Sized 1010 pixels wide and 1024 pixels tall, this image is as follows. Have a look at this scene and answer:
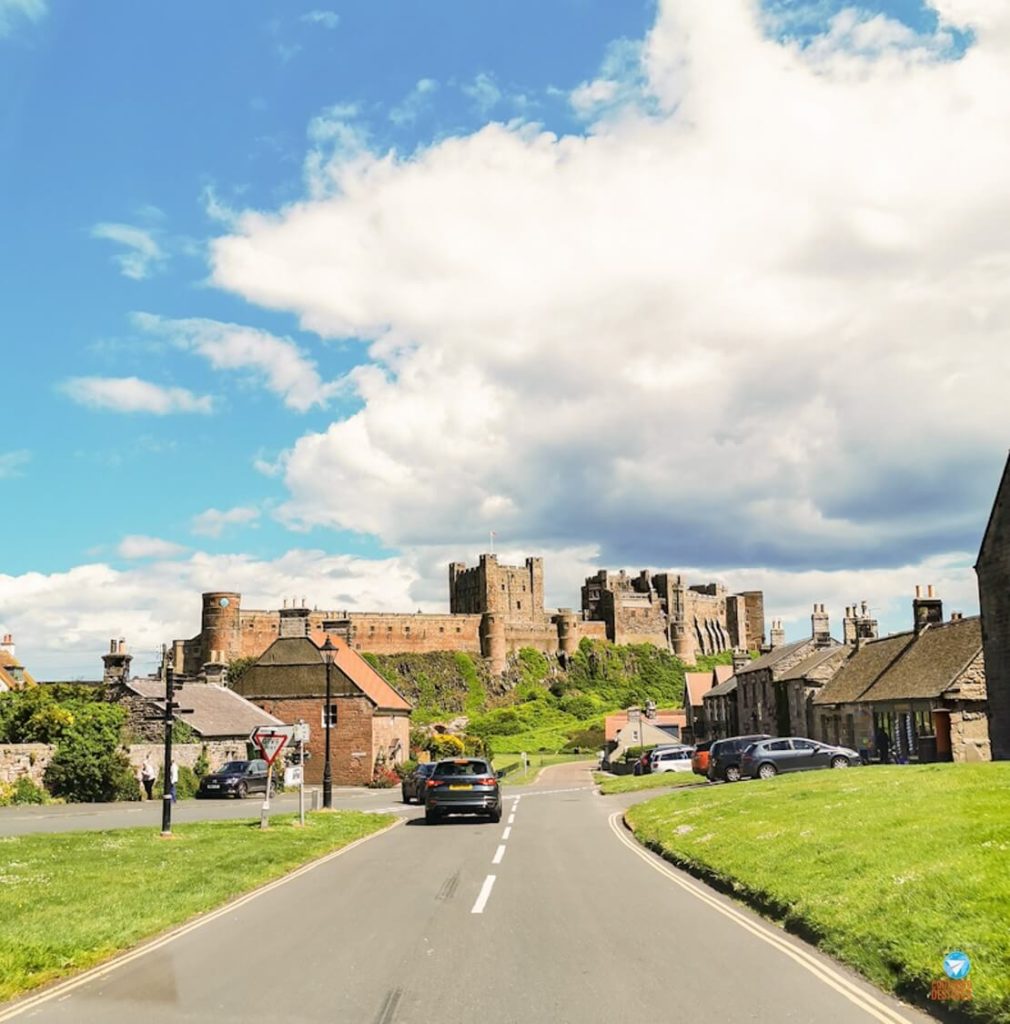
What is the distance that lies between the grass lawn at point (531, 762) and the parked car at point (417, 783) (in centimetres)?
1640

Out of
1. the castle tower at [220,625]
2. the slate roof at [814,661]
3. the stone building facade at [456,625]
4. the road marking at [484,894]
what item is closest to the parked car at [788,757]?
the slate roof at [814,661]

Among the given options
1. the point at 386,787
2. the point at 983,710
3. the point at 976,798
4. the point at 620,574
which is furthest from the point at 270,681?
the point at 620,574

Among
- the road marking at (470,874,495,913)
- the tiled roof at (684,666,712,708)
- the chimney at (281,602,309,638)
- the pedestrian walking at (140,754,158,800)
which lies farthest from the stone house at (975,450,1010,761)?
the tiled roof at (684,666,712,708)

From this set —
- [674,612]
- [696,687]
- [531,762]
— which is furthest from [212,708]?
[674,612]

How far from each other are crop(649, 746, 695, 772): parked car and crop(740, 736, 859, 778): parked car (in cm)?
1467

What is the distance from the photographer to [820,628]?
5997 cm

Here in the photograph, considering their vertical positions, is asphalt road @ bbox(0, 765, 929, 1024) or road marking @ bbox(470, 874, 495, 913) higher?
asphalt road @ bbox(0, 765, 929, 1024)

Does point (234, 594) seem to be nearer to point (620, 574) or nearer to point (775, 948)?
point (620, 574)

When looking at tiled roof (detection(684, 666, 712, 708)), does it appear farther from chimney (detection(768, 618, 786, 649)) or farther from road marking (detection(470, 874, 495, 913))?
road marking (detection(470, 874, 495, 913))

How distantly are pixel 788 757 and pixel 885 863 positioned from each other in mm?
25593

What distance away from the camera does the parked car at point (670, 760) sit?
52.2 meters

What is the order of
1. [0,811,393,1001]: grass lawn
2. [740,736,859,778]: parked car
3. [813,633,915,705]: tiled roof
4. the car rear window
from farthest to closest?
[813,633,915,705]: tiled roof → [740,736,859,778]: parked car → the car rear window → [0,811,393,1001]: grass lawn

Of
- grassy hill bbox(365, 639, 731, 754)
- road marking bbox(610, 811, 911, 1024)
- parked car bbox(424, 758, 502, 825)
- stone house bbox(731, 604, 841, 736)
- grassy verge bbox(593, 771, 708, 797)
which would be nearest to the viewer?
road marking bbox(610, 811, 911, 1024)

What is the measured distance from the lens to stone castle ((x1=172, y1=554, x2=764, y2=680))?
388 feet
